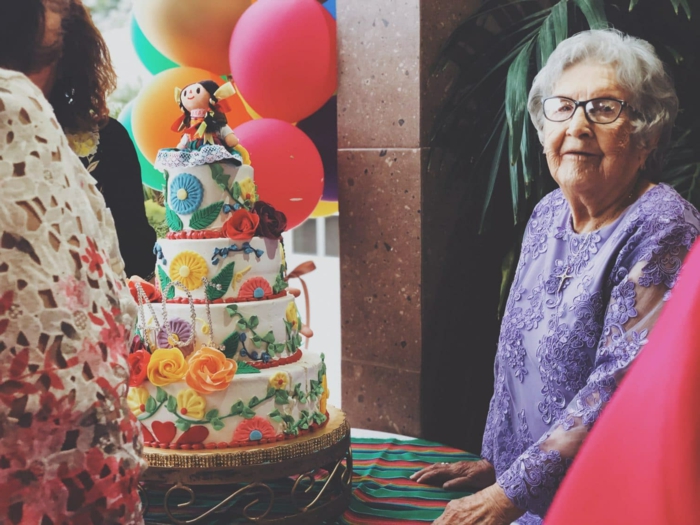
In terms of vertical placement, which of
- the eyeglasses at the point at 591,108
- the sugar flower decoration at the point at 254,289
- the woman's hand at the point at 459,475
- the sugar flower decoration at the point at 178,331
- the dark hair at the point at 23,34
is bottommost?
the woman's hand at the point at 459,475

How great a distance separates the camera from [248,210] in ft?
7.04

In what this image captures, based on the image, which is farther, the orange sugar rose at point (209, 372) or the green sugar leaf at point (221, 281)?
the green sugar leaf at point (221, 281)

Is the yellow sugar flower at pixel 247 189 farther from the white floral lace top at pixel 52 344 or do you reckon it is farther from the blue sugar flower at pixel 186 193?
the white floral lace top at pixel 52 344

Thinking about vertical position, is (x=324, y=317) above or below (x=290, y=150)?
below

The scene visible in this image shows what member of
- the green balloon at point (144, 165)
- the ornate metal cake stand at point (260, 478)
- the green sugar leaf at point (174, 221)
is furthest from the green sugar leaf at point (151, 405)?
the green balloon at point (144, 165)

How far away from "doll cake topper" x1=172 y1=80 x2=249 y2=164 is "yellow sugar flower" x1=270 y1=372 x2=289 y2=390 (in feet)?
1.99

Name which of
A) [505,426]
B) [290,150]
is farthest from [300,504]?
[290,150]

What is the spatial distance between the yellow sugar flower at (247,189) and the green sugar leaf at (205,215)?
0.07 m

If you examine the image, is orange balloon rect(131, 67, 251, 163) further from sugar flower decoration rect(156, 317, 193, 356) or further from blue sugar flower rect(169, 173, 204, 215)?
sugar flower decoration rect(156, 317, 193, 356)

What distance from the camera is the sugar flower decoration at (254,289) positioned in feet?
6.88

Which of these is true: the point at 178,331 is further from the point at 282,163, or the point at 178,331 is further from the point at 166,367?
the point at 282,163

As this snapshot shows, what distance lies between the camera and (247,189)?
7.02 ft

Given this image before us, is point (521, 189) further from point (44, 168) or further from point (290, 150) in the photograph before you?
point (44, 168)

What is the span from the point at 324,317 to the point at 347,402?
3.84 m
